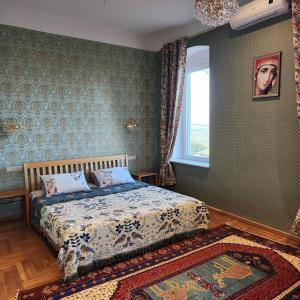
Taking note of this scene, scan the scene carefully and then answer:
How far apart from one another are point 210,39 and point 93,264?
3162 mm

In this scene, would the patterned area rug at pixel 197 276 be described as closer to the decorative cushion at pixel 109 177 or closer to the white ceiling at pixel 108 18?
the decorative cushion at pixel 109 177

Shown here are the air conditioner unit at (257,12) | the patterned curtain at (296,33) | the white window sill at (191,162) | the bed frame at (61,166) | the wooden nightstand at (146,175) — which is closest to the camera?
the patterned curtain at (296,33)

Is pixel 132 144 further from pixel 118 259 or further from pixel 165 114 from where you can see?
pixel 118 259

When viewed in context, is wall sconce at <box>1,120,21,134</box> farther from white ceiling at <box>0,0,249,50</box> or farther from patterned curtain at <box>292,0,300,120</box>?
patterned curtain at <box>292,0,300,120</box>

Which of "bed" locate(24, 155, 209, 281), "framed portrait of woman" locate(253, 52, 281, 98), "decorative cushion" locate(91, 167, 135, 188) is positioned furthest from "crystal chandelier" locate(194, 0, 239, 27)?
"decorative cushion" locate(91, 167, 135, 188)

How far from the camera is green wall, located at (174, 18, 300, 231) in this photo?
296 centimetres

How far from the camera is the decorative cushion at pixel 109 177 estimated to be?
3.80m

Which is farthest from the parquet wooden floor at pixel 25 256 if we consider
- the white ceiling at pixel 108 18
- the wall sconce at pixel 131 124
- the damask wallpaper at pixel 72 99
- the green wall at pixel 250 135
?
the white ceiling at pixel 108 18

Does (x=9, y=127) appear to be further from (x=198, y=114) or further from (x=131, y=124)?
(x=198, y=114)

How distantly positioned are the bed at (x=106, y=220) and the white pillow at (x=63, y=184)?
3.8 inches

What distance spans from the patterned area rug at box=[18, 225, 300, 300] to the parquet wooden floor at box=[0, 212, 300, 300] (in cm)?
16

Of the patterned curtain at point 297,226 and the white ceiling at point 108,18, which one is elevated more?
the white ceiling at point 108,18

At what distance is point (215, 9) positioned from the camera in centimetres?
209

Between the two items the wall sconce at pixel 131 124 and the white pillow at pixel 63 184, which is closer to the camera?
the white pillow at pixel 63 184
